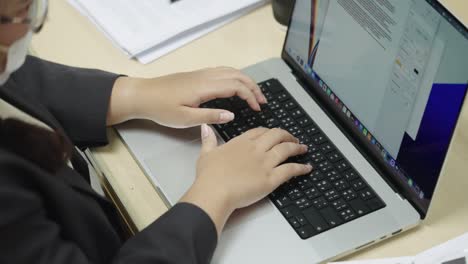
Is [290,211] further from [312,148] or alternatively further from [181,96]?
[181,96]

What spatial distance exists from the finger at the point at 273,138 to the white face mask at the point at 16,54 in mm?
349

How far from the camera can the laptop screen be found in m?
0.83

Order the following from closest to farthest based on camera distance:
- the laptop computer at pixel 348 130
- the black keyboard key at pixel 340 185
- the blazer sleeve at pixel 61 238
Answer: the blazer sleeve at pixel 61 238 → the laptop computer at pixel 348 130 → the black keyboard key at pixel 340 185

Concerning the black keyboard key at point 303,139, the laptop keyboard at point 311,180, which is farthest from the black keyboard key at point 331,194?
the black keyboard key at point 303,139

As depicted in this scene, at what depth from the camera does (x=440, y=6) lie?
814 mm

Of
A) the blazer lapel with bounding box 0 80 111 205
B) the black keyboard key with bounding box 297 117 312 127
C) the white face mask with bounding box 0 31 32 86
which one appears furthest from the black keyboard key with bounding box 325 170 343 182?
the white face mask with bounding box 0 31 32 86

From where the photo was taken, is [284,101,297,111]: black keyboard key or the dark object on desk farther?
the dark object on desk

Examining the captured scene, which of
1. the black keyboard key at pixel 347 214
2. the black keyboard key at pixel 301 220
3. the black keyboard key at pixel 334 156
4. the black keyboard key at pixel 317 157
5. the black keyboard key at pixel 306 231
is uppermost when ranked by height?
the black keyboard key at pixel 317 157

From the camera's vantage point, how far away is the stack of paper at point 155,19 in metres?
1.20

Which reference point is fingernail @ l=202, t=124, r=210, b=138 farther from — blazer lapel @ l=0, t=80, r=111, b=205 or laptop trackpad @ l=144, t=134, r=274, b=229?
blazer lapel @ l=0, t=80, r=111, b=205

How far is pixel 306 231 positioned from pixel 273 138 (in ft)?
0.50

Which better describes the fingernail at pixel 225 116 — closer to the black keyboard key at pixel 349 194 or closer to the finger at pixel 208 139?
the finger at pixel 208 139

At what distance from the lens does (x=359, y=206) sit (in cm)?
93

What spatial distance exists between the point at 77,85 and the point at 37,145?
0.85ft
